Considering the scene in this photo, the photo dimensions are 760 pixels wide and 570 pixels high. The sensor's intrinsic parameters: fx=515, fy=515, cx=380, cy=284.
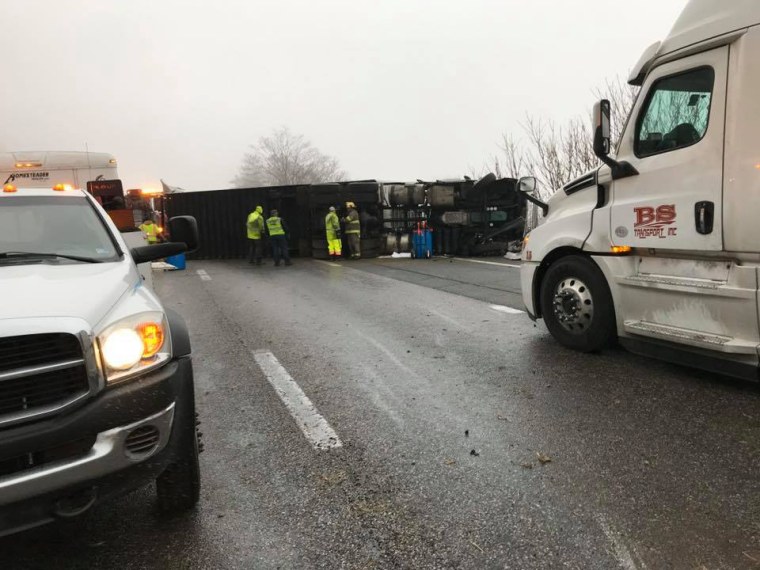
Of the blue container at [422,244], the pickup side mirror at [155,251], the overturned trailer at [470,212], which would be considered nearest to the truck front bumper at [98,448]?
the pickup side mirror at [155,251]

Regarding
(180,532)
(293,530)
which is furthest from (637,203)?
(180,532)

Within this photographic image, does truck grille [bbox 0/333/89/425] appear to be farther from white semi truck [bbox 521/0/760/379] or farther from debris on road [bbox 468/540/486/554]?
white semi truck [bbox 521/0/760/379]

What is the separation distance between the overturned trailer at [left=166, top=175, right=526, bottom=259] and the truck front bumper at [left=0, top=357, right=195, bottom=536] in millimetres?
14981

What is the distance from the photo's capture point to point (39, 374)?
6.76 ft

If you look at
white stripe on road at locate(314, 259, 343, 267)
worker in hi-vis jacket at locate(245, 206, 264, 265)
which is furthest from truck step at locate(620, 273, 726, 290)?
worker in hi-vis jacket at locate(245, 206, 264, 265)

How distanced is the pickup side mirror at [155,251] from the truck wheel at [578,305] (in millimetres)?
3656

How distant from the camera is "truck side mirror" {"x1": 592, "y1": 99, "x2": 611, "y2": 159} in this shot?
4.41 m

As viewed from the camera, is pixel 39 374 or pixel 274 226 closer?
pixel 39 374

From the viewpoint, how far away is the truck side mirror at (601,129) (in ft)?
14.5

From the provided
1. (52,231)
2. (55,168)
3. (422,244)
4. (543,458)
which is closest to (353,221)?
(422,244)

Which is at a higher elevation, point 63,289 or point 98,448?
point 63,289

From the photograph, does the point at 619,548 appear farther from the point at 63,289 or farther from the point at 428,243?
the point at 428,243

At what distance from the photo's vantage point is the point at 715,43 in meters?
3.79

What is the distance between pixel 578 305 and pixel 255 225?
13.0 metres
